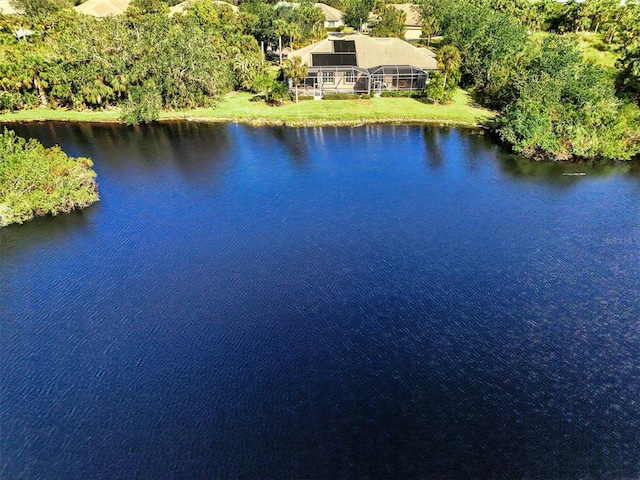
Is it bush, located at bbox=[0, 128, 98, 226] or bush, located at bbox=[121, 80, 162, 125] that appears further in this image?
bush, located at bbox=[121, 80, 162, 125]

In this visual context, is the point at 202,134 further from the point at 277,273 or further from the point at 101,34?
the point at 277,273

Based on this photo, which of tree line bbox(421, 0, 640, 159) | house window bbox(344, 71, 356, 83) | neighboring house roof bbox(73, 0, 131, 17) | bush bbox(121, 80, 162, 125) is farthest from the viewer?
neighboring house roof bbox(73, 0, 131, 17)

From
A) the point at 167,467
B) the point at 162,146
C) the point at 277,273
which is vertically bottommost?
the point at 167,467

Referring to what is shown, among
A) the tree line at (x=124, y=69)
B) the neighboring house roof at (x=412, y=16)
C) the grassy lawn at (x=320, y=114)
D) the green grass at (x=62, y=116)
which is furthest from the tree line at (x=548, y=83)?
the green grass at (x=62, y=116)

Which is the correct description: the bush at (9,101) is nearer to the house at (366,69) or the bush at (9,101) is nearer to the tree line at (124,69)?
the tree line at (124,69)

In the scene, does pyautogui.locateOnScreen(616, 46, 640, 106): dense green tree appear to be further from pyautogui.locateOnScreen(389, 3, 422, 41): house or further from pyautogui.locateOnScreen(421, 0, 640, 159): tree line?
pyautogui.locateOnScreen(389, 3, 422, 41): house

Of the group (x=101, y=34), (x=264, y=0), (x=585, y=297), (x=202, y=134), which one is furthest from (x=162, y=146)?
(x=264, y=0)

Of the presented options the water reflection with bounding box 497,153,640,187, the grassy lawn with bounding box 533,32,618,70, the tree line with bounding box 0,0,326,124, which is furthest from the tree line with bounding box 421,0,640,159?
the tree line with bounding box 0,0,326,124
